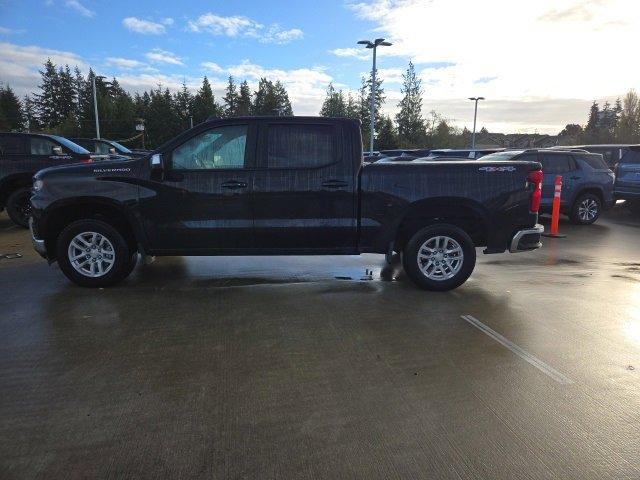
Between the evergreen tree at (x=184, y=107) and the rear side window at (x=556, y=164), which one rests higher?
the evergreen tree at (x=184, y=107)

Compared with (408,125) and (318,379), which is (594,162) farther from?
(408,125)

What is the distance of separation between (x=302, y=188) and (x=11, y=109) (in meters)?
84.4

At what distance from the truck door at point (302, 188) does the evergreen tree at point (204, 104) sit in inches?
2690

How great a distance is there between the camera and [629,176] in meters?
12.7

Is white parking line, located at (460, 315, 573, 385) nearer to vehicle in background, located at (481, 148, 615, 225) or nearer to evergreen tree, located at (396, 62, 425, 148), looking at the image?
vehicle in background, located at (481, 148, 615, 225)

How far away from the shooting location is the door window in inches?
428

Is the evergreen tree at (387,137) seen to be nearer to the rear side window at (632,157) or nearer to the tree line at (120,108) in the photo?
the tree line at (120,108)

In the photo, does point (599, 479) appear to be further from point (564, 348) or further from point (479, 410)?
point (564, 348)

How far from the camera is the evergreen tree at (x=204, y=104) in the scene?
234 feet

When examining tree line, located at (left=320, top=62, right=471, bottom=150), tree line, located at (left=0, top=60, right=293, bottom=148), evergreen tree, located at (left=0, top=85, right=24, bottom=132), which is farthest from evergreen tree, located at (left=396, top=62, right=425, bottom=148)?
evergreen tree, located at (left=0, top=85, right=24, bottom=132)

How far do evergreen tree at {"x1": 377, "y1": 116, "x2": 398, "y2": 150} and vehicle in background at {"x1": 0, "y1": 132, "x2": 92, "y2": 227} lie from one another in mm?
36753

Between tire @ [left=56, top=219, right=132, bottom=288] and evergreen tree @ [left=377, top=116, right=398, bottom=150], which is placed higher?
evergreen tree @ [left=377, top=116, right=398, bottom=150]

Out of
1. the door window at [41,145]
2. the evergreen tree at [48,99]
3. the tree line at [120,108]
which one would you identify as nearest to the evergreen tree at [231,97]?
the tree line at [120,108]

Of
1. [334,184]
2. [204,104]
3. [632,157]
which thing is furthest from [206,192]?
[204,104]
